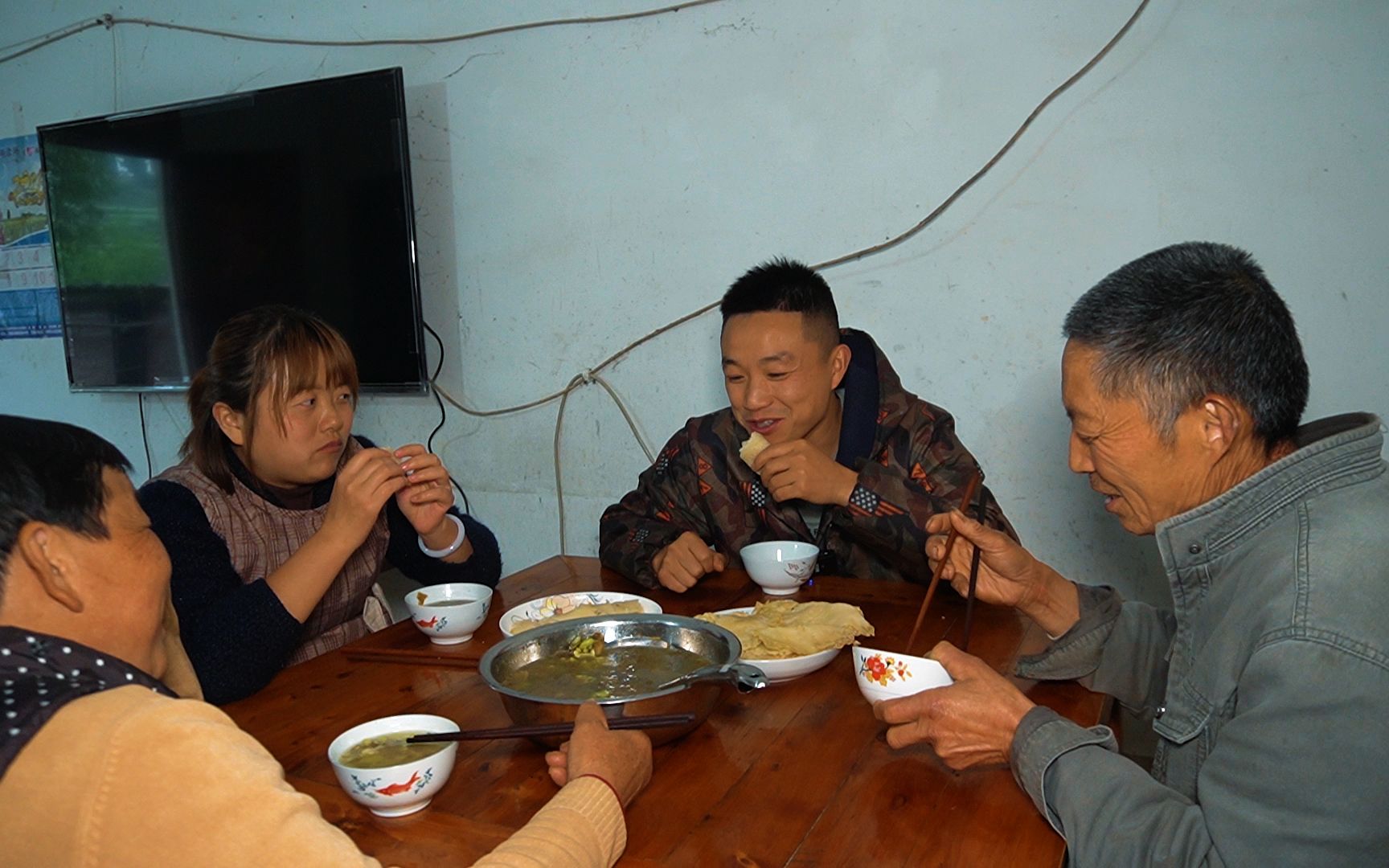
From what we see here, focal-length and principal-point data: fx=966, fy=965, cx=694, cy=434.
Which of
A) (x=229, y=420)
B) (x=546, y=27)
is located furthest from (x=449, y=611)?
(x=546, y=27)

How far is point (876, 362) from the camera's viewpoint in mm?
2447

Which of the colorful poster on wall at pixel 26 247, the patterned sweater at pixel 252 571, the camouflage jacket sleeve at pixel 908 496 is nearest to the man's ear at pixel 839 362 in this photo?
the camouflage jacket sleeve at pixel 908 496

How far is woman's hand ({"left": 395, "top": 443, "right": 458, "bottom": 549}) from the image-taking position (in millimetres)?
2049

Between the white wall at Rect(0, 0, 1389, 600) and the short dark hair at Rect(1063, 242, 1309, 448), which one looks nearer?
the short dark hair at Rect(1063, 242, 1309, 448)

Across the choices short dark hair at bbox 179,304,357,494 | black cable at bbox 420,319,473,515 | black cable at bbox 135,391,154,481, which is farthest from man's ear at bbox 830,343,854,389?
black cable at bbox 135,391,154,481

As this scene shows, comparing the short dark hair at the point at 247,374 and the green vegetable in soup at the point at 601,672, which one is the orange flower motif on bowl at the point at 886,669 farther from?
the short dark hair at the point at 247,374

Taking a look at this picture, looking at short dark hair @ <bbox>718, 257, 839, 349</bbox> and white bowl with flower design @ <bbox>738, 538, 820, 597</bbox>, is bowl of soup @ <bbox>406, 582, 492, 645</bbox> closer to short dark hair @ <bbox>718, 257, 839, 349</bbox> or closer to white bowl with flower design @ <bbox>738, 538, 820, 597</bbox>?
white bowl with flower design @ <bbox>738, 538, 820, 597</bbox>

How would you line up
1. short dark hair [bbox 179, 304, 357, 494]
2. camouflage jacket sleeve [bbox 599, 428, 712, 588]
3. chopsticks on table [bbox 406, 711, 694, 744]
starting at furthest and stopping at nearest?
camouflage jacket sleeve [bbox 599, 428, 712, 588], short dark hair [bbox 179, 304, 357, 494], chopsticks on table [bbox 406, 711, 694, 744]

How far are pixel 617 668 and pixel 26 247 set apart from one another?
4031mm

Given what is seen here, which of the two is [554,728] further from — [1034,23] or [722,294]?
[1034,23]

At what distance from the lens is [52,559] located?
3.20ft

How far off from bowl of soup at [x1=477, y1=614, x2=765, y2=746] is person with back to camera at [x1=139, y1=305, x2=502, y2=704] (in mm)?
510

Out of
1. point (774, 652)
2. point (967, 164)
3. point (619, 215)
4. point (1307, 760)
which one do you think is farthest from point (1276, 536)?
point (619, 215)

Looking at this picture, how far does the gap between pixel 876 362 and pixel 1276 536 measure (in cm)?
136
